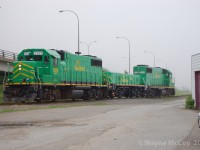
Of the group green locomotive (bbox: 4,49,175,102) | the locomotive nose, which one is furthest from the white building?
the locomotive nose

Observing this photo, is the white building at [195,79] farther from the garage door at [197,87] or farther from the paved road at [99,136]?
the paved road at [99,136]

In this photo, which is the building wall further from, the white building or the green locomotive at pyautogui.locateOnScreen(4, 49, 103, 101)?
the green locomotive at pyautogui.locateOnScreen(4, 49, 103, 101)

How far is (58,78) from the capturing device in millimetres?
29031

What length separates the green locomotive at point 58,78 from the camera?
1032 inches

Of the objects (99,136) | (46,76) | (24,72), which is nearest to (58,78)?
(46,76)

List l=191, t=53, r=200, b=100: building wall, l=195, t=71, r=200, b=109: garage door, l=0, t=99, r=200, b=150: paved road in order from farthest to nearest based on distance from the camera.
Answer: l=195, t=71, r=200, b=109: garage door
l=191, t=53, r=200, b=100: building wall
l=0, t=99, r=200, b=150: paved road

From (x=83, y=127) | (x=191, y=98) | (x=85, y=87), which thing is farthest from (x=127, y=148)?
(x=85, y=87)

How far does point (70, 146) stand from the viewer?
8.91 m

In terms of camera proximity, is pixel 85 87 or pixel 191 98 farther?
pixel 85 87

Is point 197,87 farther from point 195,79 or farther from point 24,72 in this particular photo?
point 24,72

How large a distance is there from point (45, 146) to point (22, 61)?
18783mm

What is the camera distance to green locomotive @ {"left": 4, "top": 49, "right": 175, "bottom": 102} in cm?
2622

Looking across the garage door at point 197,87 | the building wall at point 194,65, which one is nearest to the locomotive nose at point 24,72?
the building wall at point 194,65

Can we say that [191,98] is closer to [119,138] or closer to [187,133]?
[187,133]
